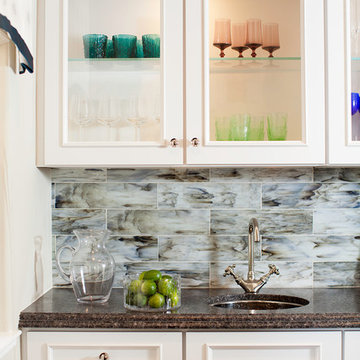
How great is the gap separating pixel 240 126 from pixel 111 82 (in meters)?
0.51

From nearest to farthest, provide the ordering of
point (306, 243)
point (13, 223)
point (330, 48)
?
point (13, 223)
point (330, 48)
point (306, 243)

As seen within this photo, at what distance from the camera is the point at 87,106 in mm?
2068

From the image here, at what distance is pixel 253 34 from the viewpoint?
6.79ft

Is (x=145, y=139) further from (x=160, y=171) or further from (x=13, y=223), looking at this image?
(x=13, y=223)

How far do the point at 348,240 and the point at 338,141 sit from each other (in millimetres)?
534

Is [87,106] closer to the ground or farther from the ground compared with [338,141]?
farther from the ground

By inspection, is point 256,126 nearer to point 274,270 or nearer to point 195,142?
point 195,142

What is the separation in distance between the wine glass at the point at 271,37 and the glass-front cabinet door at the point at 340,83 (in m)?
0.18

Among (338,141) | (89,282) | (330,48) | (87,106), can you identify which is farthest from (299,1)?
(89,282)

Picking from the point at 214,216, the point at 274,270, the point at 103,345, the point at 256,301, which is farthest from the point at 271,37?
the point at 103,345

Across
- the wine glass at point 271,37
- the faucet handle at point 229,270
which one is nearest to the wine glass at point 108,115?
the wine glass at point 271,37

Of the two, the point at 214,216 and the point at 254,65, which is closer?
the point at 254,65

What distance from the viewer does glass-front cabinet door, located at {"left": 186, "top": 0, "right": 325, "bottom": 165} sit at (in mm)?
2025

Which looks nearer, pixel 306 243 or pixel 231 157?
pixel 231 157
